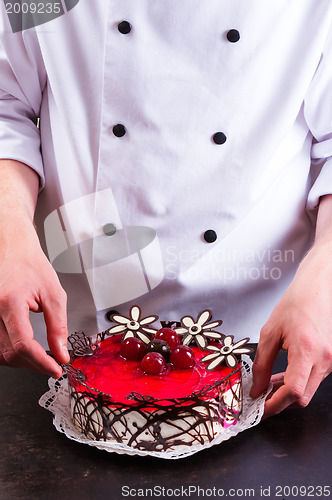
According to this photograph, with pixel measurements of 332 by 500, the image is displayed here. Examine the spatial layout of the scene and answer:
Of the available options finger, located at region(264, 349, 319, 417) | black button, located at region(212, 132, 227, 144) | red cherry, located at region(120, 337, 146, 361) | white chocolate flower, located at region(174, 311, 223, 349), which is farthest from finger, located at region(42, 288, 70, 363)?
black button, located at region(212, 132, 227, 144)

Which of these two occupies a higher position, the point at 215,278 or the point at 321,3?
the point at 321,3

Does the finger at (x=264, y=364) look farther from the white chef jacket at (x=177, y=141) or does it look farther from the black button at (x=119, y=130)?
the black button at (x=119, y=130)

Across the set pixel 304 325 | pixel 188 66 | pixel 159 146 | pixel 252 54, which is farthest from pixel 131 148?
pixel 304 325

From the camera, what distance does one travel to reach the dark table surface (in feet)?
2.81

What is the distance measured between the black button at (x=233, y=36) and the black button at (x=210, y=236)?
0.41 meters

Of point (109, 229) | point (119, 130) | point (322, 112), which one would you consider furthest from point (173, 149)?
point (322, 112)

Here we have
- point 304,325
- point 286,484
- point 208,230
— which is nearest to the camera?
point 286,484

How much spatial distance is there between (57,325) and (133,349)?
5.6 inches

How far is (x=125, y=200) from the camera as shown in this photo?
53.7 inches

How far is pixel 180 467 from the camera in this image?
A: 90 cm

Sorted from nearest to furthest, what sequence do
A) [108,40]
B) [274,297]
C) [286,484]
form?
[286,484]
[108,40]
[274,297]

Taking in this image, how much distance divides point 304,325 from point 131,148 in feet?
1.84

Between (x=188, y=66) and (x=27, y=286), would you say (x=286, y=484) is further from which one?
(x=188, y=66)

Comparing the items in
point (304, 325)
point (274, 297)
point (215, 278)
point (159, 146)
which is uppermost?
point (159, 146)
